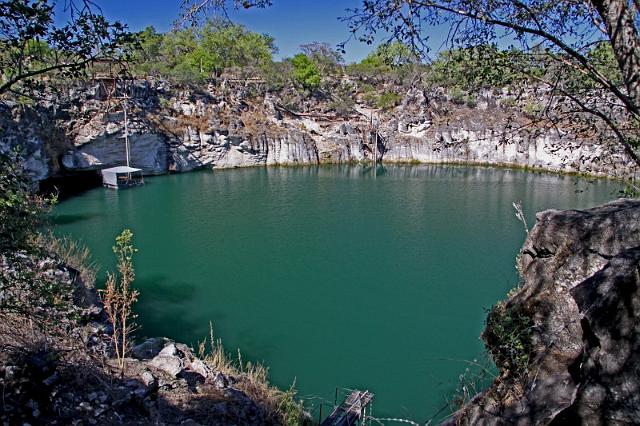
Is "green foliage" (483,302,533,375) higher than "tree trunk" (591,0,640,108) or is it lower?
lower

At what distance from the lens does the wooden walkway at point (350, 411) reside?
22.6 feet

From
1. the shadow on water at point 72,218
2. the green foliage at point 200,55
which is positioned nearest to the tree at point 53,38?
the shadow on water at point 72,218

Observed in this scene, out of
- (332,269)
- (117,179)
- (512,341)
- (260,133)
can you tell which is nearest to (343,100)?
(260,133)

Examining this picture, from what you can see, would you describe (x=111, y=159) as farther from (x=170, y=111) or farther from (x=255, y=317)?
(x=255, y=317)

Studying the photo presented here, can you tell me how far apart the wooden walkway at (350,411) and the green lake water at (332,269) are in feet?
1.86

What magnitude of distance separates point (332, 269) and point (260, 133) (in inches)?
908

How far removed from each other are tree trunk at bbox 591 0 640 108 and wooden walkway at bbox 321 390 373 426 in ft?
19.1

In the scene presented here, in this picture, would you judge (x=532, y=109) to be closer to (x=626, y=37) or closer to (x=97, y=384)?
(x=626, y=37)

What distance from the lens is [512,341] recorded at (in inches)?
148

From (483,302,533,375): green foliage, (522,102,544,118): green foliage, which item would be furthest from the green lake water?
(483,302,533,375): green foliage

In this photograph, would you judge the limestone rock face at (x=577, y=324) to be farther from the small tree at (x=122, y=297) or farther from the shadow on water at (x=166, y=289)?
the shadow on water at (x=166, y=289)

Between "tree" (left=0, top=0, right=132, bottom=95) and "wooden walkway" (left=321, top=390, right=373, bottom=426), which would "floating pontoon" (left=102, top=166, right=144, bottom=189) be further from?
"tree" (left=0, top=0, right=132, bottom=95)

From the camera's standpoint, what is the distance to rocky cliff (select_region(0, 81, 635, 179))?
89.2 feet

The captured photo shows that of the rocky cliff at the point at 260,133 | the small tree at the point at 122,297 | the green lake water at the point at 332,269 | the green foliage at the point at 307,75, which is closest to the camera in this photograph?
the small tree at the point at 122,297
